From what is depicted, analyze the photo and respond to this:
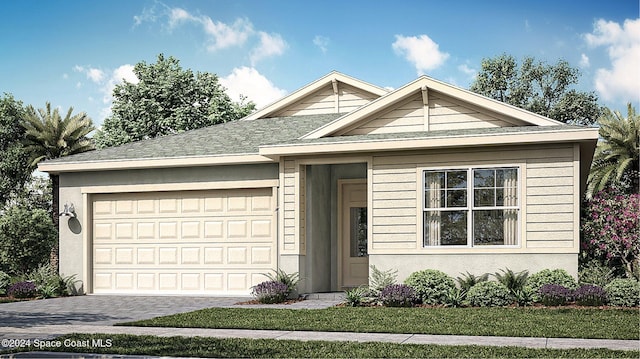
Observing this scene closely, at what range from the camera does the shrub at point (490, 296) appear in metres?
15.5

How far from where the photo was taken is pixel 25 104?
3612 centimetres

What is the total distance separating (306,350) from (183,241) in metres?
10.6

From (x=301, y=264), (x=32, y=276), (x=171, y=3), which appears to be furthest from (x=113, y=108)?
(x=301, y=264)

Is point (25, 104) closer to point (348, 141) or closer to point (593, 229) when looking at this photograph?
point (348, 141)

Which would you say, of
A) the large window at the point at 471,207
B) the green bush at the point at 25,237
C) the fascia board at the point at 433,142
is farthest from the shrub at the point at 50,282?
the large window at the point at 471,207

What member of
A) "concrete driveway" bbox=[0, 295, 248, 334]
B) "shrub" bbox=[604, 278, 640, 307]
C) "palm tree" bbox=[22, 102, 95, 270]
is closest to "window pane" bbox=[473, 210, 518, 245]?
"shrub" bbox=[604, 278, 640, 307]

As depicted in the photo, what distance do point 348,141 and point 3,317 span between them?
7.99 metres

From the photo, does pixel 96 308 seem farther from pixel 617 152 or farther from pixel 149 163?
pixel 617 152

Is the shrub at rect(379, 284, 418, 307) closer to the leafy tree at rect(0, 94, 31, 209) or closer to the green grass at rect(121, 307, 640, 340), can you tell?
the green grass at rect(121, 307, 640, 340)

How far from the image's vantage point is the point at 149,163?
19812 millimetres

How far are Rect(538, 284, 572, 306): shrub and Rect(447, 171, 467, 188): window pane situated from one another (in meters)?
2.94

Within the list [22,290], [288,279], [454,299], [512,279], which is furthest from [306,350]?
[22,290]

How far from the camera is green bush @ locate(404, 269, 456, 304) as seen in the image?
1591 cm

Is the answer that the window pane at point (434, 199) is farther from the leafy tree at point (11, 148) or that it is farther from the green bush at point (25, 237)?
the leafy tree at point (11, 148)
